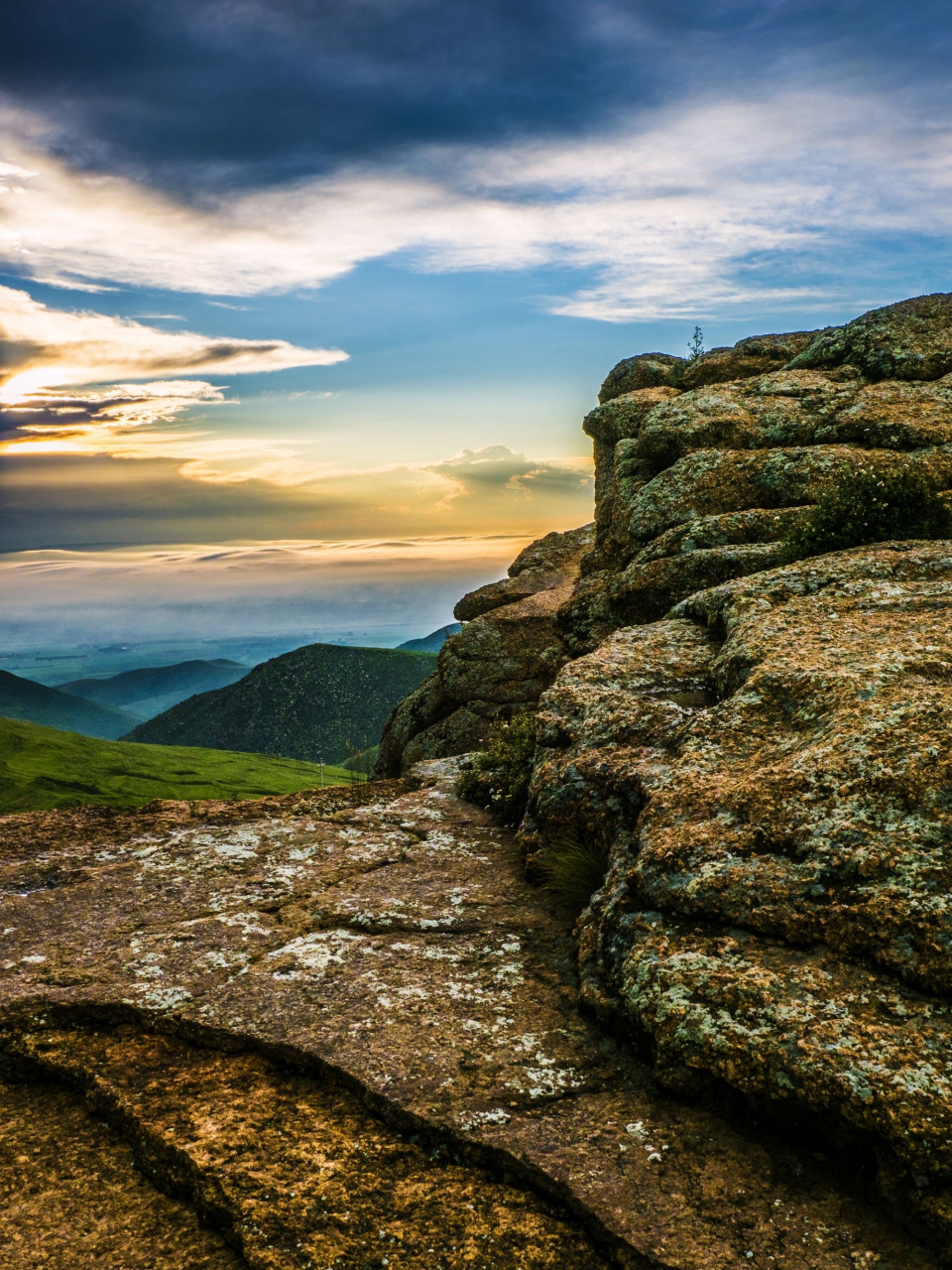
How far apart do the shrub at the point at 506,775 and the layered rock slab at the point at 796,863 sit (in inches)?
69.7

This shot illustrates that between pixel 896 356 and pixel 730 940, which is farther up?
pixel 896 356

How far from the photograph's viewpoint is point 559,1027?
744cm

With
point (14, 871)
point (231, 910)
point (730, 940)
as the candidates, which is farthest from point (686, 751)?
point (14, 871)

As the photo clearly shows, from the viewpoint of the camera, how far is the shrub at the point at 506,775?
522 inches

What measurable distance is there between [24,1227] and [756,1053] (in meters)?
5.62

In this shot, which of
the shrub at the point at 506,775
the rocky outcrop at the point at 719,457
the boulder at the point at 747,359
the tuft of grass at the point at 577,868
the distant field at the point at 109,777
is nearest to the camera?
the tuft of grass at the point at 577,868

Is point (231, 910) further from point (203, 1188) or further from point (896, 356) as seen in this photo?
point (896, 356)

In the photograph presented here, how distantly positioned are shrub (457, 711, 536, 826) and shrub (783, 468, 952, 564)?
20.5 feet

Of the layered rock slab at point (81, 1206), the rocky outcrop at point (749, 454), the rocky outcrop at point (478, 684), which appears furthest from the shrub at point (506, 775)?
the rocky outcrop at point (478, 684)

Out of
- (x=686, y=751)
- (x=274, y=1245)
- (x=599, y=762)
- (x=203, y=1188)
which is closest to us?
(x=274, y=1245)

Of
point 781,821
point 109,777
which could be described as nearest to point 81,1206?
point 781,821

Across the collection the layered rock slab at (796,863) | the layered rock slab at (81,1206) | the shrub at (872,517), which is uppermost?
the shrub at (872,517)

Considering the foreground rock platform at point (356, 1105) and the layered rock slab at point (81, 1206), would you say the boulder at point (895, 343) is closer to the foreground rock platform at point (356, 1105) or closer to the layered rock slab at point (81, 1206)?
the foreground rock platform at point (356, 1105)

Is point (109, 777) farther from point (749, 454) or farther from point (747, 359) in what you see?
point (749, 454)
